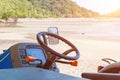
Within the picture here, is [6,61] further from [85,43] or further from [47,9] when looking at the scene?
[47,9]

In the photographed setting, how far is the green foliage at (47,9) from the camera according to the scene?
71.9 meters

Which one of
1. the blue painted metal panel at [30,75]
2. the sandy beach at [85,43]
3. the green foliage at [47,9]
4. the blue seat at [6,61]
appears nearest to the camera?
the blue painted metal panel at [30,75]

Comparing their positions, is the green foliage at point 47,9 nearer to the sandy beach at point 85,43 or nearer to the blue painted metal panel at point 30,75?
the sandy beach at point 85,43

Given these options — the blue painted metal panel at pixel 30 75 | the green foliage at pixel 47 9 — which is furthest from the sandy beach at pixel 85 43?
the green foliage at pixel 47 9

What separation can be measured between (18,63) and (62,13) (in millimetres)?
95850

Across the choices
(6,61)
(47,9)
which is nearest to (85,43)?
(6,61)

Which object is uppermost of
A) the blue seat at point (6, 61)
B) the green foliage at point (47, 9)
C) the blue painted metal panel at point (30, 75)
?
the blue painted metal panel at point (30, 75)

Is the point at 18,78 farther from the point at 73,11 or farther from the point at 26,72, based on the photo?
the point at 73,11

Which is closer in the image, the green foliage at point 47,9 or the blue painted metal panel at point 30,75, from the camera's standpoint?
the blue painted metal panel at point 30,75

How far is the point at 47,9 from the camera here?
296ft

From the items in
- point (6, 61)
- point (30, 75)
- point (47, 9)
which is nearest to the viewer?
point (30, 75)

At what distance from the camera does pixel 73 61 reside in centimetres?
197

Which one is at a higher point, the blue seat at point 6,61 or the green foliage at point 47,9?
the blue seat at point 6,61

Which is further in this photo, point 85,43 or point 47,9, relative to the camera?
point 47,9
